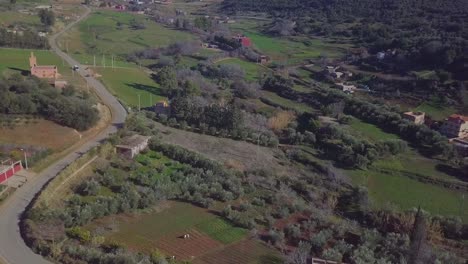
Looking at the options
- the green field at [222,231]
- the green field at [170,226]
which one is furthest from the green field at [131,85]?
the green field at [222,231]

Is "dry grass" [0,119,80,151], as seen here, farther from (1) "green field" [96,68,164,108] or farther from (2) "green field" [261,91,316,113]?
(2) "green field" [261,91,316,113]

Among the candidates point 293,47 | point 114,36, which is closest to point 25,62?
point 114,36

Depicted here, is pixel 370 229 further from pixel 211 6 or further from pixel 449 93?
pixel 211 6

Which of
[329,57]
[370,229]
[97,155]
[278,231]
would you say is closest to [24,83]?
[97,155]

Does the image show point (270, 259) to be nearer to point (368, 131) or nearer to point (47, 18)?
point (368, 131)

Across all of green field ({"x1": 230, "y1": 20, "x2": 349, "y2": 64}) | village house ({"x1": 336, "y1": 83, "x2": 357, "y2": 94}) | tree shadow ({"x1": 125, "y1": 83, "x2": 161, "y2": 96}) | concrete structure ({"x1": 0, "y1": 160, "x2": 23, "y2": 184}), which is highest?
green field ({"x1": 230, "y1": 20, "x2": 349, "y2": 64})

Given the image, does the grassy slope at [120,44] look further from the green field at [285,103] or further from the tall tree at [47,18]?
the green field at [285,103]

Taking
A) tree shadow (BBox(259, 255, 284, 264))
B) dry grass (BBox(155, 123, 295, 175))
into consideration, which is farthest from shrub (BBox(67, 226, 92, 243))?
dry grass (BBox(155, 123, 295, 175))
